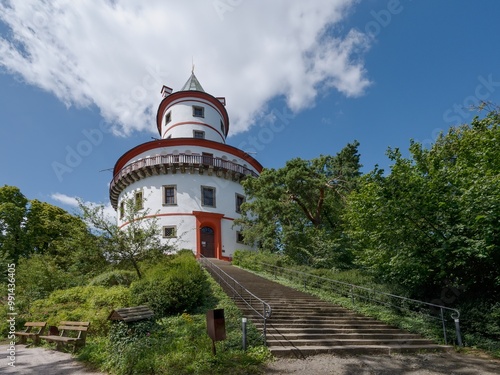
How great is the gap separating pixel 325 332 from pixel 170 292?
15.8ft

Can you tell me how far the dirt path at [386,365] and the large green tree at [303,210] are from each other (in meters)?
10.1

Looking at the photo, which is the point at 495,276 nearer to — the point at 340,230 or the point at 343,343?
the point at 343,343

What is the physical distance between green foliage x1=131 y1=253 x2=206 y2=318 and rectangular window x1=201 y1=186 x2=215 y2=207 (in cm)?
1640

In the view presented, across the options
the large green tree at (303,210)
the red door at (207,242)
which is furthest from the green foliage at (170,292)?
the red door at (207,242)

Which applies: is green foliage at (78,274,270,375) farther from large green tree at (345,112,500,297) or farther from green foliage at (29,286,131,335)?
large green tree at (345,112,500,297)

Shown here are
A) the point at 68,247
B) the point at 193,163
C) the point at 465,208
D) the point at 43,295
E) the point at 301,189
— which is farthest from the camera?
the point at 193,163

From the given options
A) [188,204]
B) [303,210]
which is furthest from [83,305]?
[188,204]

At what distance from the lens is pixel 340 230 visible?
2145 centimetres

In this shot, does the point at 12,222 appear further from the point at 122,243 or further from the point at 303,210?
→ the point at 303,210

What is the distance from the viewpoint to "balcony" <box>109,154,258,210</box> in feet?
89.5

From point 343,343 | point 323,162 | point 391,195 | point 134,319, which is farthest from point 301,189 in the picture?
point 134,319

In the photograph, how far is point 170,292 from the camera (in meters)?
10.5

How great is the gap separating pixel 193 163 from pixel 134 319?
19976mm

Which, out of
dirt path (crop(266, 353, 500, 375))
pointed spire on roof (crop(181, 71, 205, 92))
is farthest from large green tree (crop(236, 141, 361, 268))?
pointed spire on roof (crop(181, 71, 205, 92))
